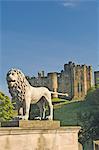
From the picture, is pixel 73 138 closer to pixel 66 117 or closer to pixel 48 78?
pixel 66 117

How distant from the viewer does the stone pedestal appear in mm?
11867

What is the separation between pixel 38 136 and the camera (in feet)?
41.5

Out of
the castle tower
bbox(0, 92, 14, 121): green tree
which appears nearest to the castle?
the castle tower

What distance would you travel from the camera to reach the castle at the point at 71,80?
358 feet

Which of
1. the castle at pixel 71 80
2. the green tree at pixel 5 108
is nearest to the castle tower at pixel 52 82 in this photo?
the castle at pixel 71 80

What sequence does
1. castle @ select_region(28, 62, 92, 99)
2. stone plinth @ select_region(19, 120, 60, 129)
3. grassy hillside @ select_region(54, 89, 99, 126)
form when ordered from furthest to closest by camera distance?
castle @ select_region(28, 62, 92, 99)
grassy hillside @ select_region(54, 89, 99, 126)
stone plinth @ select_region(19, 120, 60, 129)

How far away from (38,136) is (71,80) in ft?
322

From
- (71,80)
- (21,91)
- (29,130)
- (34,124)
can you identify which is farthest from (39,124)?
(71,80)

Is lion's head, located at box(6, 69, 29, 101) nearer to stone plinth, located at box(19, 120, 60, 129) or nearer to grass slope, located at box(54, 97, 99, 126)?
stone plinth, located at box(19, 120, 60, 129)

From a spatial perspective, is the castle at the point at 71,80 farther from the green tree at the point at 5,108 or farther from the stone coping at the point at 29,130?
the stone coping at the point at 29,130

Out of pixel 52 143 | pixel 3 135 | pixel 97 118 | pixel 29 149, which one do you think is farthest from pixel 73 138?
pixel 97 118

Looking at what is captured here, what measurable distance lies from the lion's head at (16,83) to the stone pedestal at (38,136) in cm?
100

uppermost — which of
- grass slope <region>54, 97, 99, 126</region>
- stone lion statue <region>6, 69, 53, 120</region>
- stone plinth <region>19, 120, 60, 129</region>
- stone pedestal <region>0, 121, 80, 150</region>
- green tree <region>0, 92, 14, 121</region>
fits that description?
grass slope <region>54, 97, 99, 126</region>

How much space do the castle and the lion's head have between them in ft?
308
